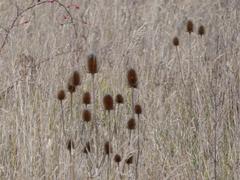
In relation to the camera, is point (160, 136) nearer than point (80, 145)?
No

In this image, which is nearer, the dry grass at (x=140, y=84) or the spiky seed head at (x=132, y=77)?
the spiky seed head at (x=132, y=77)

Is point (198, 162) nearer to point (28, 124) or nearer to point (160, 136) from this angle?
point (160, 136)

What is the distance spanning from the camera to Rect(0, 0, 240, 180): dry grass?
3.00m

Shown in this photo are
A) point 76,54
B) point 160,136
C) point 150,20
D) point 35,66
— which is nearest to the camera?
point 160,136

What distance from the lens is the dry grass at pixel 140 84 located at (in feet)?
9.86

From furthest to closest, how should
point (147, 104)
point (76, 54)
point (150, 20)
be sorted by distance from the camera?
point (150, 20)
point (76, 54)
point (147, 104)

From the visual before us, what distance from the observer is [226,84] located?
141 inches

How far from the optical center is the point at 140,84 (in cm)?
397

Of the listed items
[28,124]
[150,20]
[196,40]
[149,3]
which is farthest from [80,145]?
[149,3]

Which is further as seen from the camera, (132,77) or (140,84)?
(140,84)

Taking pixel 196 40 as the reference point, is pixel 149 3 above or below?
above

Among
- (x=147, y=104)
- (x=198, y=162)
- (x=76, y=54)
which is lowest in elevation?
(x=198, y=162)

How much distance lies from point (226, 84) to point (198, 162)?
697mm

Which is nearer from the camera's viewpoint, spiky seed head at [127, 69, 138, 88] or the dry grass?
spiky seed head at [127, 69, 138, 88]
